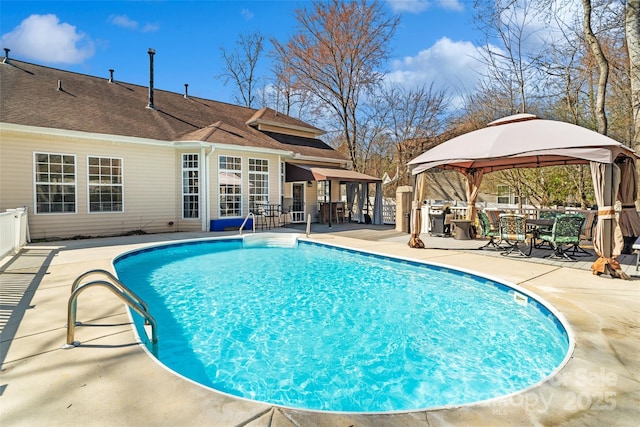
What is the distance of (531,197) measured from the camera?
17.8m

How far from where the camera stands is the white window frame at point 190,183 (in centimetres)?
1370

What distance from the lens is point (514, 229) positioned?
9312 mm

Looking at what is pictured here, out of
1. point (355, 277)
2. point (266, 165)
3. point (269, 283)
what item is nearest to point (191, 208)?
point (266, 165)

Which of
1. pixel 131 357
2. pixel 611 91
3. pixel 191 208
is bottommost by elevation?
pixel 131 357

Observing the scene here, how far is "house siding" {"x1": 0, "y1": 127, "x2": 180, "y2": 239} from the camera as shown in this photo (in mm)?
10383

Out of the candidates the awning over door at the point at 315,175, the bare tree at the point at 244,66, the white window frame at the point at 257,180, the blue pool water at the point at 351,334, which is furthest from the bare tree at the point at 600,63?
the bare tree at the point at 244,66

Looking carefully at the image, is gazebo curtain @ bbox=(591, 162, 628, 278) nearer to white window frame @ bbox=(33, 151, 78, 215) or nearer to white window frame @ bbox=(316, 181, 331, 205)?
white window frame @ bbox=(316, 181, 331, 205)

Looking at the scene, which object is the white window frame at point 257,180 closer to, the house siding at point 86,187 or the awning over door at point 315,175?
the awning over door at point 315,175

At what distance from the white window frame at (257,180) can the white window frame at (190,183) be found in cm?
229

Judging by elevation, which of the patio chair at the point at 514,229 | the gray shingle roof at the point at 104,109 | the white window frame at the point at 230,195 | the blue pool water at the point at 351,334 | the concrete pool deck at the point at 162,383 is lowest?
the blue pool water at the point at 351,334

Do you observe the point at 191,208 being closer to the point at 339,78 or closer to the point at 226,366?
the point at 226,366

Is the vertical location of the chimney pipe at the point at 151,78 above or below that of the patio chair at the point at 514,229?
above

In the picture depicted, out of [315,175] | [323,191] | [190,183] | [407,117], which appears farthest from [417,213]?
[407,117]

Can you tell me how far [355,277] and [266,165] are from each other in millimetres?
8923
